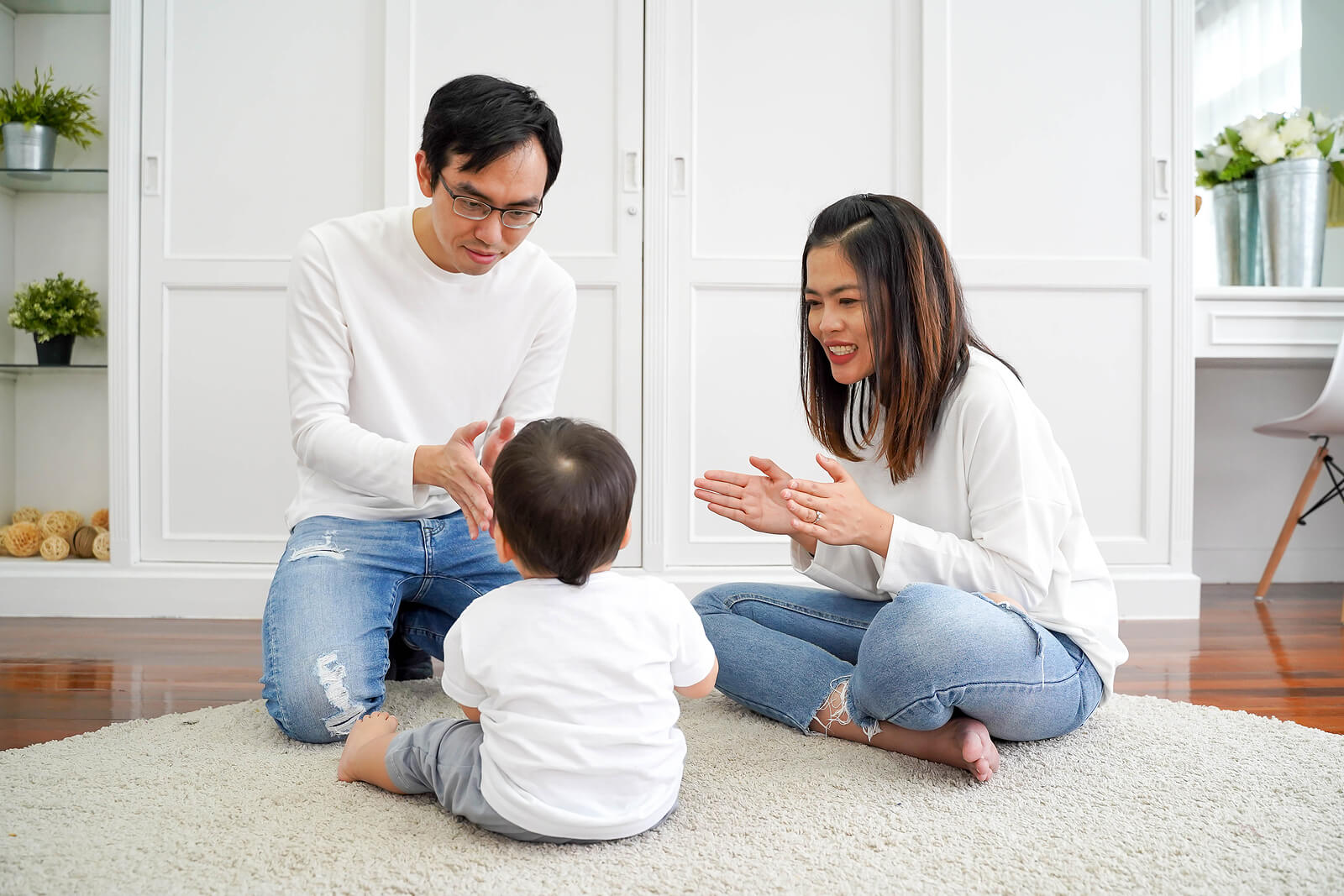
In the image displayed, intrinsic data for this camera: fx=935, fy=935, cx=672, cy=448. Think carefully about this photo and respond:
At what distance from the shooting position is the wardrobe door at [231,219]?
2459 millimetres

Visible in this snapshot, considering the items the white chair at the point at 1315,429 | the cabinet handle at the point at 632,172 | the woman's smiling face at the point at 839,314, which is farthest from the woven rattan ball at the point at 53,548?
the white chair at the point at 1315,429

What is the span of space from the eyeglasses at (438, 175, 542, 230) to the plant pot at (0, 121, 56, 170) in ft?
5.95

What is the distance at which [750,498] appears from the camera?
1.35m

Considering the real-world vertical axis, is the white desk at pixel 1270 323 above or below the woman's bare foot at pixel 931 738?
above

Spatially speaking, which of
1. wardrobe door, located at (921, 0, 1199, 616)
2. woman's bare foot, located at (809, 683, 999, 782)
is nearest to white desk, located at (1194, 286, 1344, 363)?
wardrobe door, located at (921, 0, 1199, 616)

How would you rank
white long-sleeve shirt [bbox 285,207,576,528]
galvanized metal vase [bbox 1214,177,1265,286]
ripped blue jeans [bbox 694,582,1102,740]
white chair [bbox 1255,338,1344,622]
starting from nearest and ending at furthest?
ripped blue jeans [bbox 694,582,1102,740] < white long-sleeve shirt [bbox 285,207,576,528] < white chair [bbox 1255,338,1344,622] < galvanized metal vase [bbox 1214,177,1265,286]

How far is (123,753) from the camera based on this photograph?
133 centimetres

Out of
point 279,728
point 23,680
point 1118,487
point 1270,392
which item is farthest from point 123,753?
point 1270,392

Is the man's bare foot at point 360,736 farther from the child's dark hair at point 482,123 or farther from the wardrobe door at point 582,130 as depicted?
the wardrobe door at point 582,130

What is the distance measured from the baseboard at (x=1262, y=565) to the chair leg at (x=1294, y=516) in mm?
260

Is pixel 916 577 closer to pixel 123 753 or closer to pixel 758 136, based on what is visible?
pixel 123 753

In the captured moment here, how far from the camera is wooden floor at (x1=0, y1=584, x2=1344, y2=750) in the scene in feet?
5.24

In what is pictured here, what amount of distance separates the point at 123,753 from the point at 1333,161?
3397 millimetres

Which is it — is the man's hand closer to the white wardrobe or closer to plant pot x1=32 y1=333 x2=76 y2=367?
the white wardrobe
